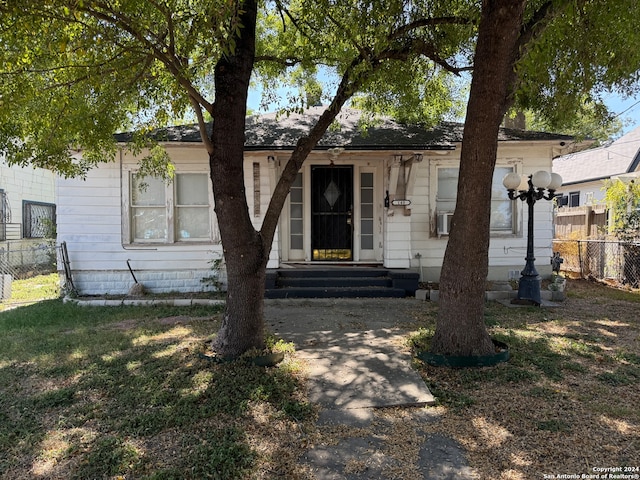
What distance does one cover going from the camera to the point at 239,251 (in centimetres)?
416

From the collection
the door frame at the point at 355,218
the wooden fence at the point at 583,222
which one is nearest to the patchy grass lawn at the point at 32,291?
the door frame at the point at 355,218

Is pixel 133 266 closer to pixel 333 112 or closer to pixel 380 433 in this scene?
pixel 333 112

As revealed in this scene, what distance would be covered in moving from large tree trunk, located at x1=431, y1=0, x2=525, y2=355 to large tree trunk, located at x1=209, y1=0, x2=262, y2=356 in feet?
6.39

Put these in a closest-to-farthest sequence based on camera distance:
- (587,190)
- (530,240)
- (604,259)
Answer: (530,240), (604,259), (587,190)

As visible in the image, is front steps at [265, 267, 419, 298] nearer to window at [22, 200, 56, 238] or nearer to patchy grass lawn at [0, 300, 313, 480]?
patchy grass lawn at [0, 300, 313, 480]

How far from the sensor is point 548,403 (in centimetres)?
334

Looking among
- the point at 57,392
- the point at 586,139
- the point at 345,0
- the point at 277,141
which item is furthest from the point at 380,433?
the point at 586,139

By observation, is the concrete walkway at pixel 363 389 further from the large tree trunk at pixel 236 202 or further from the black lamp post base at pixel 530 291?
the black lamp post base at pixel 530 291

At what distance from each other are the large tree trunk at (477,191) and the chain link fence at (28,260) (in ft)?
37.8

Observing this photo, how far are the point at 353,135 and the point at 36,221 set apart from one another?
12224 millimetres

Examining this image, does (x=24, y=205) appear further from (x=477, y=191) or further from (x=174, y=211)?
(x=477, y=191)

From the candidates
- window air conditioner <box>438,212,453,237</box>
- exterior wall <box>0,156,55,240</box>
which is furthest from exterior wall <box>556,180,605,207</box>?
exterior wall <box>0,156,55,240</box>

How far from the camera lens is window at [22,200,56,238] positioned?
13820 millimetres

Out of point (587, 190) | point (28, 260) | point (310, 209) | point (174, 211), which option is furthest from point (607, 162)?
point (28, 260)
